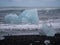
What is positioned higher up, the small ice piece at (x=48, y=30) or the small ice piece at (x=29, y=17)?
the small ice piece at (x=29, y=17)

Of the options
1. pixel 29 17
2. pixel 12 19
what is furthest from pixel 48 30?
Result: pixel 12 19

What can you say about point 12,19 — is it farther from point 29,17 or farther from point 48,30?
point 48,30

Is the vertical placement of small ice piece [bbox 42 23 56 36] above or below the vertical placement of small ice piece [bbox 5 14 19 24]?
below

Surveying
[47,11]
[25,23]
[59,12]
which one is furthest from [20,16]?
[59,12]

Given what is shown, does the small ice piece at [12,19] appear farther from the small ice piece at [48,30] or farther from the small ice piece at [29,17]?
the small ice piece at [48,30]

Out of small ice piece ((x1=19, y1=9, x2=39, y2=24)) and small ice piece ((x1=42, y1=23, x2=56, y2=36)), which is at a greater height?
small ice piece ((x1=19, y1=9, x2=39, y2=24))

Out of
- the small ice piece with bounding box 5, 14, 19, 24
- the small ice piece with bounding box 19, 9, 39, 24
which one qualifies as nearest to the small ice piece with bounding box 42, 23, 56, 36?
the small ice piece with bounding box 19, 9, 39, 24

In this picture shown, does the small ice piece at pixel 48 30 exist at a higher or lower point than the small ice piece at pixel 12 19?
lower

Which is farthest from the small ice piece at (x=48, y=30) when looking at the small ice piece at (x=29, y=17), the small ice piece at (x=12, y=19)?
the small ice piece at (x=12, y=19)

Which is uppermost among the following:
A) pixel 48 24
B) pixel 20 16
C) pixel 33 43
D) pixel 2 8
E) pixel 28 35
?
pixel 2 8

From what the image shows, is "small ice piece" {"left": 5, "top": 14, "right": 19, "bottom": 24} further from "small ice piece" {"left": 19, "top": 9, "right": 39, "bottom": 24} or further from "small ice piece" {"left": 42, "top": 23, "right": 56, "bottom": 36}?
"small ice piece" {"left": 42, "top": 23, "right": 56, "bottom": 36}

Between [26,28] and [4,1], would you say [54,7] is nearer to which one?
[26,28]
